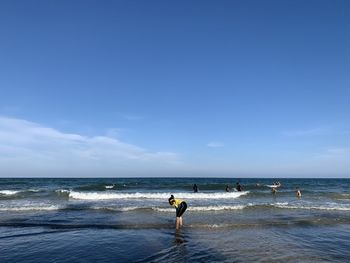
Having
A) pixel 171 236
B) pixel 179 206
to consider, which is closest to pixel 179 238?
pixel 171 236

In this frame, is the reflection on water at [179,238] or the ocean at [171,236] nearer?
the ocean at [171,236]

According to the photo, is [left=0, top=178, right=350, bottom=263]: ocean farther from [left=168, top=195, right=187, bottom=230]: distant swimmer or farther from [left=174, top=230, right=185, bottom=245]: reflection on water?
[left=168, top=195, right=187, bottom=230]: distant swimmer

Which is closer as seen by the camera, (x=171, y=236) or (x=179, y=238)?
(x=179, y=238)

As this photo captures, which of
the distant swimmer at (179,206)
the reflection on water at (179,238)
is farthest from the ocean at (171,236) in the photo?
the distant swimmer at (179,206)

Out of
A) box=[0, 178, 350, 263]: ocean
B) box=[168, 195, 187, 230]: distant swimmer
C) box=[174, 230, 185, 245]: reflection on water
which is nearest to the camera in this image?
box=[0, 178, 350, 263]: ocean

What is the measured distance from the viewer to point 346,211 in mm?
24422

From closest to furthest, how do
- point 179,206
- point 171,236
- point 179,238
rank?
1. point 179,238
2. point 171,236
3. point 179,206

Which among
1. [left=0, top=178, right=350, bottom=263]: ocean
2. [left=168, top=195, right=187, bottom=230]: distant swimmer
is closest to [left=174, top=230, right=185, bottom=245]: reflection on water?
[left=0, top=178, right=350, bottom=263]: ocean

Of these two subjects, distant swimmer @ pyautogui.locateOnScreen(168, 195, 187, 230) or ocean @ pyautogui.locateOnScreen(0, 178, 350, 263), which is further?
distant swimmer @ pyautogui.locateOnScreen(168, 195, 187, 230)

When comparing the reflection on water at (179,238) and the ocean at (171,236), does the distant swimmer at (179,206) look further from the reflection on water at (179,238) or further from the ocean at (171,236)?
the reflection on water at (179,238)

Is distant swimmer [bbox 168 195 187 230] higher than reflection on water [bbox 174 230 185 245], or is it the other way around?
distant swimmer [bbox 168 195 187 230]

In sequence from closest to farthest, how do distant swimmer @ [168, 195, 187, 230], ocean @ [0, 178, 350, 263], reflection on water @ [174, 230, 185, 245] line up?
1. ocean @ [0, 178, 350, 263]
2. reflection on water @ [174, 230, 185, 245]
3. distant swimmer @ [168, 195, 187, 230]

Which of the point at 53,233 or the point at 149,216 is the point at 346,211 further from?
the point at 53,233

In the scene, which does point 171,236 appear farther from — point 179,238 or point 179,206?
point 179,206
